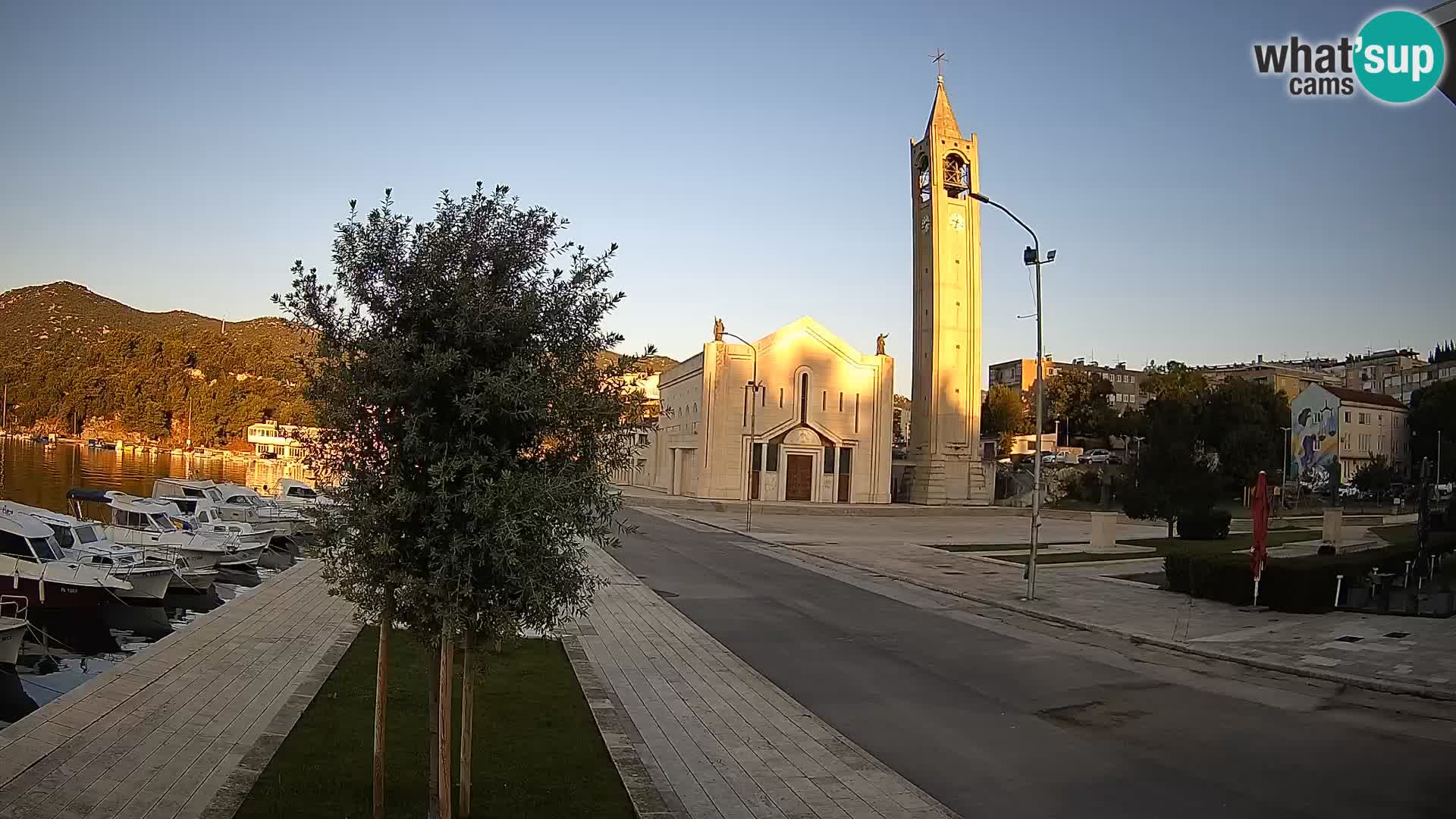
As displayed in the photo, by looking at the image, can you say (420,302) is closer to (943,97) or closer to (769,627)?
(769,627)

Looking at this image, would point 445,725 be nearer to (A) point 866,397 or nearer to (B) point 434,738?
(B) point 434,738

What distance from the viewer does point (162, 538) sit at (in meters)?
26.9

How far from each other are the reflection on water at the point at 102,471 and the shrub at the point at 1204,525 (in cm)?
3301

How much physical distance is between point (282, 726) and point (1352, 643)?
18.0 meters

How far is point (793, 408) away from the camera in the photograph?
7038 centimetres

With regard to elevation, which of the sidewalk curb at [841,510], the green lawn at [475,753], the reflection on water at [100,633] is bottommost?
the reflection on water at [100,633]

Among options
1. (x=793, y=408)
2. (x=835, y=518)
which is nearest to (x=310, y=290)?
(x=835, y=518)

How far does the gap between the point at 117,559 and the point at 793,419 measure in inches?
2034

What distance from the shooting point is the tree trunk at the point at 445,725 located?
713 centimetres

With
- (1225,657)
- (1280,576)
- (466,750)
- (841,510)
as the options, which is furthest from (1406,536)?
(466,750)

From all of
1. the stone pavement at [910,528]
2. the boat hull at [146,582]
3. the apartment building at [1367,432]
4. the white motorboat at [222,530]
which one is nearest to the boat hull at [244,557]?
the white motorboat at [222,530]

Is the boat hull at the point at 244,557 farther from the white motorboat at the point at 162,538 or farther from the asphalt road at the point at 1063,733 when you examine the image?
Answer: the asphalt road at the point at 1063,733

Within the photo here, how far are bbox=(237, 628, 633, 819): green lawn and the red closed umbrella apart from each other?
15440 mm

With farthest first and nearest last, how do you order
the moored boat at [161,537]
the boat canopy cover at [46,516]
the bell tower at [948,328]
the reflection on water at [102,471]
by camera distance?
1. the bell tower at [948,328]
2. the reflection on water at [102,471]
3. the moored boat at [161,537]
4. the boat canopy cover at [46,516]
